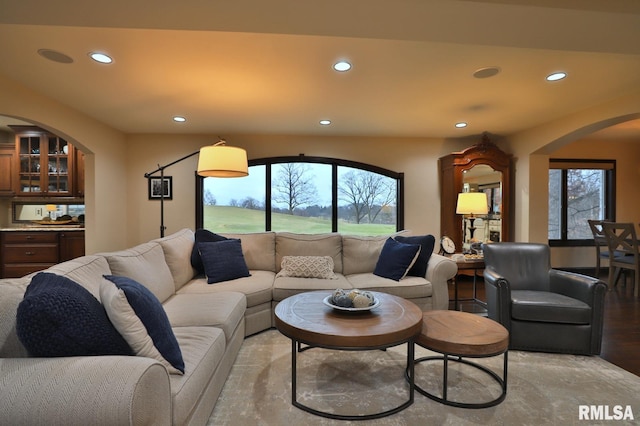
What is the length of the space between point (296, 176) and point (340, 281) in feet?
7.66

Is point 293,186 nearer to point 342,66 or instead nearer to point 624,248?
point 342,66

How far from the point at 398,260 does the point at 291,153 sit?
260cm

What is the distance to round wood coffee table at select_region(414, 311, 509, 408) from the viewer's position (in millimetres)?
1765

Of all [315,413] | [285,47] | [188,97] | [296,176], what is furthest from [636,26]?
[296,176]

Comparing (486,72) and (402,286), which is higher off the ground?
(486,72)

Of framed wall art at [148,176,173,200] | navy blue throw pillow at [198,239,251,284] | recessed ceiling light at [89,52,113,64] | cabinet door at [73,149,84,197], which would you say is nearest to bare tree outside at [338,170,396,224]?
navy blue throw pillow at [198,239,251,284]

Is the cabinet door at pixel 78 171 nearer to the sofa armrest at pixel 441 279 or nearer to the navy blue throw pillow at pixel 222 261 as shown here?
the navy blue throw pillow at pixel 222 261

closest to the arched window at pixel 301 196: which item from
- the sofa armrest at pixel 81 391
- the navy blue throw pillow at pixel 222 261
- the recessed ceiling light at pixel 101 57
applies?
the navy blue throw pillow at pixel 222 261

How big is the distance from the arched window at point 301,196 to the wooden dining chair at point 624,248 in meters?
2.84

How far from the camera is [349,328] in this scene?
1767mm

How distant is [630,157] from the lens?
18.0 ft

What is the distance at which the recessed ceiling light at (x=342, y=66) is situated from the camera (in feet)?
8.14

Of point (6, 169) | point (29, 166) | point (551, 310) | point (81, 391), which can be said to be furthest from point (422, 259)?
point (6, 169)

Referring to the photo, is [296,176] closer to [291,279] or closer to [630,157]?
[291,279]
